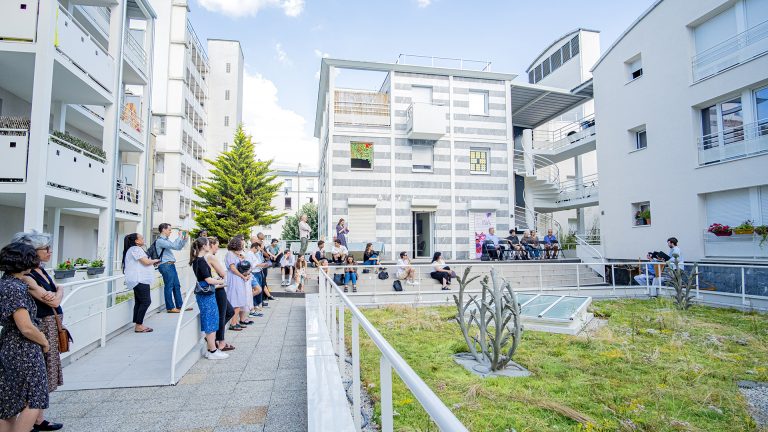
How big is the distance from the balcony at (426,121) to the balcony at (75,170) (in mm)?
13405

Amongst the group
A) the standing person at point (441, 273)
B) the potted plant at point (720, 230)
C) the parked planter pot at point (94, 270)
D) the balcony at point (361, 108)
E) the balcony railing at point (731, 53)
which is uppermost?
the balcony at point (361, 108)

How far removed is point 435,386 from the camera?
507 centimetres

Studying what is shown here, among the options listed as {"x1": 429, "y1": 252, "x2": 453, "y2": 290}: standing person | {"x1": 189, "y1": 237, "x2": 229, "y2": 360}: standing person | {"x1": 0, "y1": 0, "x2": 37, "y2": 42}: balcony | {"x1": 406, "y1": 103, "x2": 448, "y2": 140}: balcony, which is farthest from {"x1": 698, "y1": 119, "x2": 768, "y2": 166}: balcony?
{"x1": 0, "y1": 0, "x2": 37, "y2": 42}: balcony

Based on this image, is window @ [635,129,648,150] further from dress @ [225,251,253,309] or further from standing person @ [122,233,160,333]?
standing person @ [122,233,160,333]

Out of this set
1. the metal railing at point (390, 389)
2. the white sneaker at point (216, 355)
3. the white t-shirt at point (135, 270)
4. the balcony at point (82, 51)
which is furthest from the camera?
the balcony at point (82, 51)

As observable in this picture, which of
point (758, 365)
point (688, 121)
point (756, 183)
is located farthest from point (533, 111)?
point (758, 365)

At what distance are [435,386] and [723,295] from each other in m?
11.5

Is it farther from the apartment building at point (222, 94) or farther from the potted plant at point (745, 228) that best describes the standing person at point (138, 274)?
the apartment building at point (222, 94)

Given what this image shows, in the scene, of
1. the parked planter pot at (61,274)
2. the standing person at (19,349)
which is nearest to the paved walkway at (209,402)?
the standing person at (19,349)

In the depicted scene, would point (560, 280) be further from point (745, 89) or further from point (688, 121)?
point (745, 89)

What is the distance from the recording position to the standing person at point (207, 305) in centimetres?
570

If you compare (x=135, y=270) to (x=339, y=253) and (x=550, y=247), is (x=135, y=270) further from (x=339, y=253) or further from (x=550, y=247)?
(x=550, y=247)

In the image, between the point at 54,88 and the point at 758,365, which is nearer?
the point at 758,365

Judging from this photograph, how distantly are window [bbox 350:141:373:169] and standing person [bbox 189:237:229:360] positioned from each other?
15.0m
